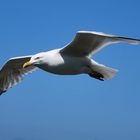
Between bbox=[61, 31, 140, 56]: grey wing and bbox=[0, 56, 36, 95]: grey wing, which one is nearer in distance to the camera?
bbox=[61, 31, 140, 56]: grey wing

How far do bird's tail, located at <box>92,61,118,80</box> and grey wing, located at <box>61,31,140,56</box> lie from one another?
0.29m

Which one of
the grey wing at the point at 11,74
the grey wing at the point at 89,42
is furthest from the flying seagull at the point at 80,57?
the grey wing at the point at 11,74

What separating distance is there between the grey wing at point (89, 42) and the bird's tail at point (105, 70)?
0.29 m

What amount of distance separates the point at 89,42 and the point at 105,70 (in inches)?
27.3

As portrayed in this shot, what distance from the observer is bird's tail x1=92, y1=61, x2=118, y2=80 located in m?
9.48

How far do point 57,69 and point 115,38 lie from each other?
1.23 m

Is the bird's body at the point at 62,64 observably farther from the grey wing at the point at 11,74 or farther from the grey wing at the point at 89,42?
the grey wing at the point at 11,74

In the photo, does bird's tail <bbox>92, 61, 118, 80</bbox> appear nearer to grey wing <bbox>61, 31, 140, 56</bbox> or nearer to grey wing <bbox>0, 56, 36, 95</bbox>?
grey wing <bbox>61, 31, 140, 56</bbox>

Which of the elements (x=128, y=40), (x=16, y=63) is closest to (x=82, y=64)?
(x=128, y=40)

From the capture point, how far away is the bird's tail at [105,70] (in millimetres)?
9484

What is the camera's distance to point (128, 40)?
873 cm

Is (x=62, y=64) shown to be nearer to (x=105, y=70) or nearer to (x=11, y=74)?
(x=105, y=70)

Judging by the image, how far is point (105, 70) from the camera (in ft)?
31.5

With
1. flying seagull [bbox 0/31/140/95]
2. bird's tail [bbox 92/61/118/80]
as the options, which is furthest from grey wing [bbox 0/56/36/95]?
bird's tail [bbox 92/61/118/80]
